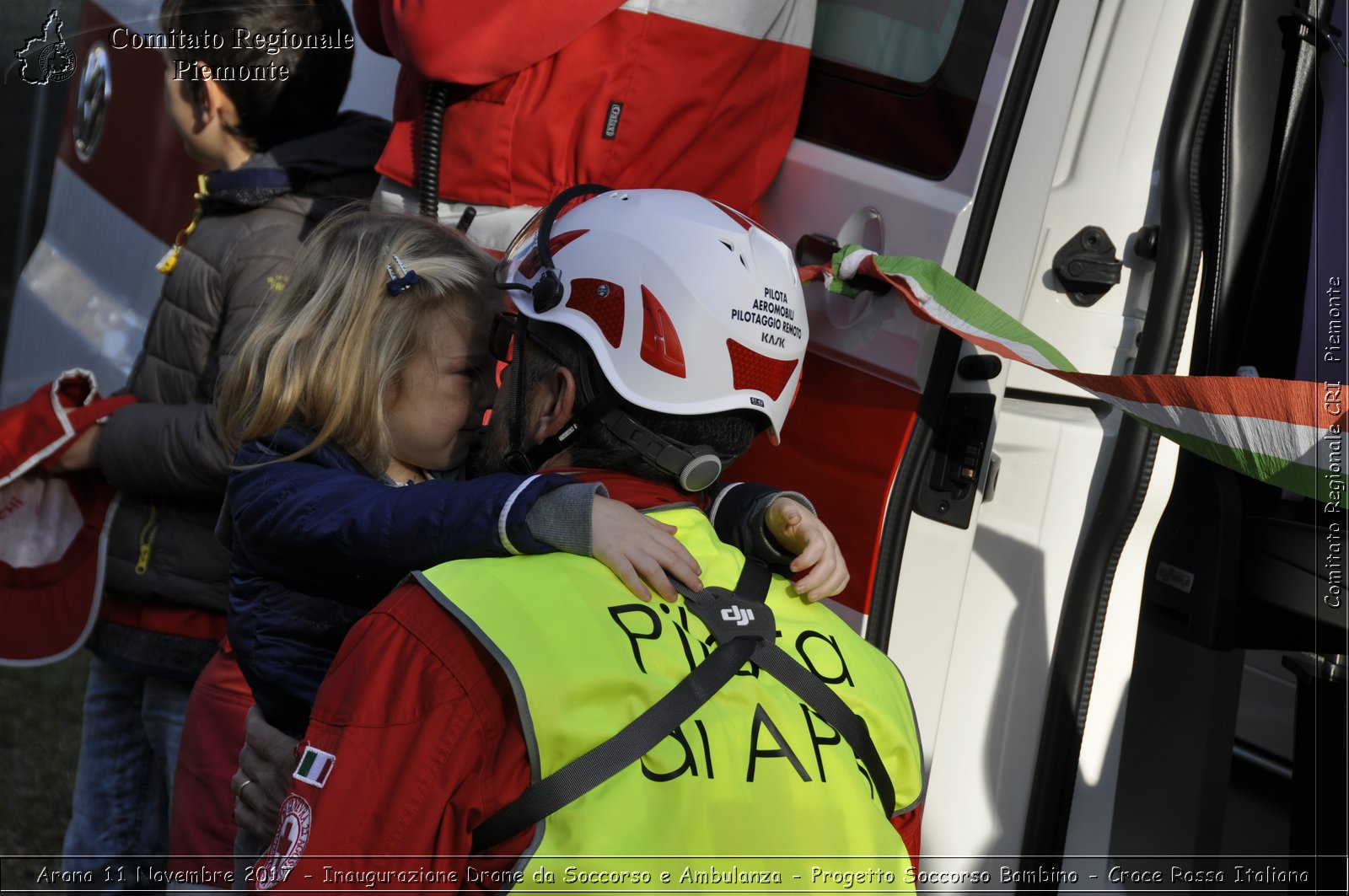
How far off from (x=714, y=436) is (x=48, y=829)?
321cm

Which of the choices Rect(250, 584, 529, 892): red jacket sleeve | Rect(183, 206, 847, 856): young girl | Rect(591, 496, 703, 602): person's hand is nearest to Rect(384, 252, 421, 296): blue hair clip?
Rect(183, 206, 847, 856): young girl

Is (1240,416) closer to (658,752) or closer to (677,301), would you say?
(677,301)

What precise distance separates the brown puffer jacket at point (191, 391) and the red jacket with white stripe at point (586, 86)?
40 centimetres

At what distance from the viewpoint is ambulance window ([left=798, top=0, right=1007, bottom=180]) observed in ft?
7.73

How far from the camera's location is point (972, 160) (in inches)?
90.4

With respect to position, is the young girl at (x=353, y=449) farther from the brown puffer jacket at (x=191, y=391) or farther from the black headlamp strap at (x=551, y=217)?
the brown puffer jacket at (x=191, y=391)

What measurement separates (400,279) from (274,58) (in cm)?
110

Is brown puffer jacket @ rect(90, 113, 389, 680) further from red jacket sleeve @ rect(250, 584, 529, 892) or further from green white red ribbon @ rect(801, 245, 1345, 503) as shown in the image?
green white red ribbon @ rect(801, 245, 1345, 503)

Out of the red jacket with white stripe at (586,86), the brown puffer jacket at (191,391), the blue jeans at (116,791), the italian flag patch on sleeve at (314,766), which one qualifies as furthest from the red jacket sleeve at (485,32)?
the blue jeans at (116,791)

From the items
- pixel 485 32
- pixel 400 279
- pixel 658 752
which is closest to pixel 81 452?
pixel 400 279

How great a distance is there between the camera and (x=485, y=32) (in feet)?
7.63

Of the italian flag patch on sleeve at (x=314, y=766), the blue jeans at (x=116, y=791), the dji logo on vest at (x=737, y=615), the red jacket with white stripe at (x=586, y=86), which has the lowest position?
the blue jeans at (x=116, y=791)

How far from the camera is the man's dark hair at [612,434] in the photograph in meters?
1.77

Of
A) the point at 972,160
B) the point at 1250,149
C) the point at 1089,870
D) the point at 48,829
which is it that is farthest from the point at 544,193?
the point at 48,829
